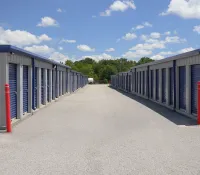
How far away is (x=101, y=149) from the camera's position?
7.18 m

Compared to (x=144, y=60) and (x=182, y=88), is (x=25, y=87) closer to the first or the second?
(x=182, y=88)

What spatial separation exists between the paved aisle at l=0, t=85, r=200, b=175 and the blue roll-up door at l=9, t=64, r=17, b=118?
72cm

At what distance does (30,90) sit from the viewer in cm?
1415

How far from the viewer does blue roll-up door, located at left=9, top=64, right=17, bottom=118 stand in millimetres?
11203

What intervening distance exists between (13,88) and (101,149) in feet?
18.3

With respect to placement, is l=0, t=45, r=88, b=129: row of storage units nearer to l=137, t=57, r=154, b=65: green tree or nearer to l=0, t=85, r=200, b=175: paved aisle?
l=0, t=85, r=200, b=175: paved aisle

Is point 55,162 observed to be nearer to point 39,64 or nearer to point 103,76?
point 39,64

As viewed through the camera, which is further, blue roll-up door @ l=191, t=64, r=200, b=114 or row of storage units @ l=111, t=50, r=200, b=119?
row of storage units @ l=111, t=50, r=200, b=119

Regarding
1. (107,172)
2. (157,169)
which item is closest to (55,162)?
(107,172)

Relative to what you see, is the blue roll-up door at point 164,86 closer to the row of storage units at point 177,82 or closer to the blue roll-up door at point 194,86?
the row of storage units at point 177,82

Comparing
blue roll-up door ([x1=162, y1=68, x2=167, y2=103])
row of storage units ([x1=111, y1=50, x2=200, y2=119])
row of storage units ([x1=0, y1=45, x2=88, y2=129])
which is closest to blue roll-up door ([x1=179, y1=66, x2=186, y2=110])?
row of storage units ([x1=111, y1=50, x2=200, y2=119])

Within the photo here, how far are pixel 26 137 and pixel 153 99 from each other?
49.5 ft

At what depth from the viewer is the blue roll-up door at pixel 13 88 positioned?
1120 cm

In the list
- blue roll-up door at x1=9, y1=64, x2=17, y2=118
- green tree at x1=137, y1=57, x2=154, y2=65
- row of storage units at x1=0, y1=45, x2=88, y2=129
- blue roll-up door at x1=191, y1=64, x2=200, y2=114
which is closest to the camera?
row of storage units at x1=0, y1=45, x2=88, y2=129
